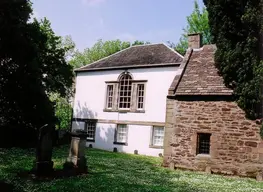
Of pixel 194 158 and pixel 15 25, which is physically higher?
pixel 15 25

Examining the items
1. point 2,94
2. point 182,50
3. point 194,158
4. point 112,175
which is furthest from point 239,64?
point 182,50

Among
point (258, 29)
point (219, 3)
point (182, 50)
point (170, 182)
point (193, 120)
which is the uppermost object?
point (182, 50)

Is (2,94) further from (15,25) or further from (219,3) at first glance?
(219,3)

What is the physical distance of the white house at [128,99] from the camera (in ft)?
81.9

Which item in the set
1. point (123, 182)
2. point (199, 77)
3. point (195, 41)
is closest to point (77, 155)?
point (123, 182)

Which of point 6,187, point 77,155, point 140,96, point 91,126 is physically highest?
point 140,96

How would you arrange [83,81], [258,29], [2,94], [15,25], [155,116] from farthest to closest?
[83,81] → [155,116] → [2,94] → [15,25] → [258,29]

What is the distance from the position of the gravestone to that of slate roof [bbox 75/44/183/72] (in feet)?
47.0

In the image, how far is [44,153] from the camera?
12070 millimetres

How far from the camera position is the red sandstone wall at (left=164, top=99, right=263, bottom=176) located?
1488 centimetres

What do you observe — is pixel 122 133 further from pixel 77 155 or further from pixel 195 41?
pixel 77 155

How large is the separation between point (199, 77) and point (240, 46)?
3.83 metres

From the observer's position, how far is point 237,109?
50.3 feet

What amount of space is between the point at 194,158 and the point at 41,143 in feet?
27.0
